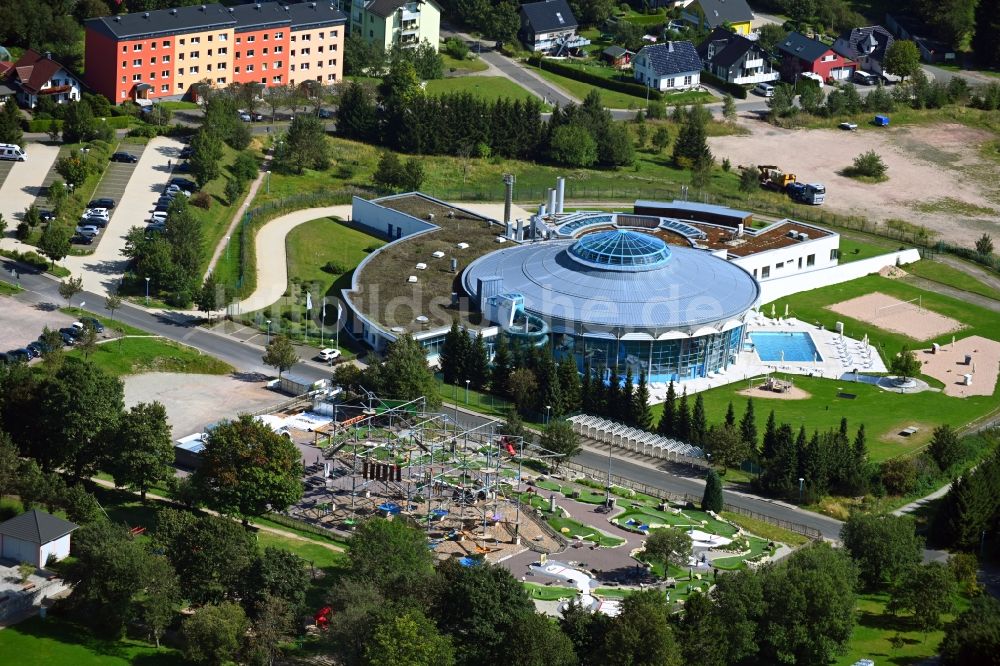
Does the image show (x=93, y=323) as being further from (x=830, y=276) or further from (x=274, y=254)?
(x=830, y=276)

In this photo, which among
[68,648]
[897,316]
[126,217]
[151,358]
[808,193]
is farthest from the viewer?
[808,193]

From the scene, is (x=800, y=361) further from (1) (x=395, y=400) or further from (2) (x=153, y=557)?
(2) (x=153, y=557)

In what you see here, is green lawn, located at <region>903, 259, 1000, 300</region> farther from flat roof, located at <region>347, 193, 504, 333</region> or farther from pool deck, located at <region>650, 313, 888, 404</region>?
flat roof, located at <region>347, 193, 504, 333</region>

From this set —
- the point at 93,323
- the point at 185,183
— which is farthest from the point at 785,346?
the point at 185,183

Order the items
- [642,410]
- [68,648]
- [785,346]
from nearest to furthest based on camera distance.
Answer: [68,648] < [642,410] < [785,346]

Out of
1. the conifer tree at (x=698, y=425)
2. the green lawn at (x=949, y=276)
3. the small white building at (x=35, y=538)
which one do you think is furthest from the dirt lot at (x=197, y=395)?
the green lawn at (x=949, y=276)

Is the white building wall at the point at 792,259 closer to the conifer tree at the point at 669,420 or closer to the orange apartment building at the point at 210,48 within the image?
the conifer tree at the point at 669,420

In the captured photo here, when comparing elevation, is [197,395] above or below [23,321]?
below
